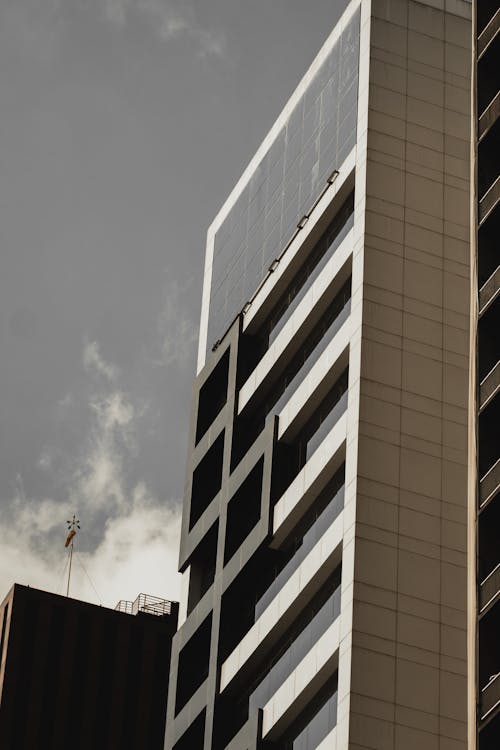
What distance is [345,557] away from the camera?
275 ft

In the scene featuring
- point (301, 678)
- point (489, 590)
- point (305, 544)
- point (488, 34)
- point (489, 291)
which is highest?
point (488, 34)

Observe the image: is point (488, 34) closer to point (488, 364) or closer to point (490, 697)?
point (488, 364)

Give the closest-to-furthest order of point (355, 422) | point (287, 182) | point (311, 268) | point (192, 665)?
point (355, 422) < point (311, 268) < point (192, 665) < point (287, 182)

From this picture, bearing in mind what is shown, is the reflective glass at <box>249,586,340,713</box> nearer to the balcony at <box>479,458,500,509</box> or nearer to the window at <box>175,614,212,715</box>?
the window at <box>175,614,212,715</box>

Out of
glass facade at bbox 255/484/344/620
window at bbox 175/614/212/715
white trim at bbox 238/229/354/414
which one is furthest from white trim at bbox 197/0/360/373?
glass facade at bbox 255/484/344/620

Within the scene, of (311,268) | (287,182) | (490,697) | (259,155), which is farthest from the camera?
(259,155)

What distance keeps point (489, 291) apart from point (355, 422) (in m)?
11.1

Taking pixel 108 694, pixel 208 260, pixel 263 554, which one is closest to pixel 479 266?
pixel 263 554

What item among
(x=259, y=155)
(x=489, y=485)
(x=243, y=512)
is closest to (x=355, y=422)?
(x=489, y=485)

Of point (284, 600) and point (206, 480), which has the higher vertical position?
point (206, 480)

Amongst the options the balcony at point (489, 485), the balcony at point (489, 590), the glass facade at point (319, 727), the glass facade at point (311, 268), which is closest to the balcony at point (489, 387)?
the balcony at point (489, 485)

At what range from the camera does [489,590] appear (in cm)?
7138

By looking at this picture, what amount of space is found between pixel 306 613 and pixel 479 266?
19.1 metres

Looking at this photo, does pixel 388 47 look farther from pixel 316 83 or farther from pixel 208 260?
pixel 208 260
